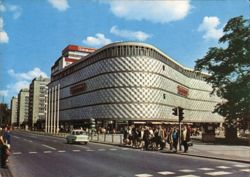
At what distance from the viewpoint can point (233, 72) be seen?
42.4 meters

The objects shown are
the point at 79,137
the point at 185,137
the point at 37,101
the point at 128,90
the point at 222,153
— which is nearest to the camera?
the point at 222,153

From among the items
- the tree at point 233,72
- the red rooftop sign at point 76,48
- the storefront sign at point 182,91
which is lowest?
the tree at point 233,72

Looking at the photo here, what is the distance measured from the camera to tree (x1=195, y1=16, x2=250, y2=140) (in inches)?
1549

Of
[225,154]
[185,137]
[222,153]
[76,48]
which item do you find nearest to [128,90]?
[185,137]

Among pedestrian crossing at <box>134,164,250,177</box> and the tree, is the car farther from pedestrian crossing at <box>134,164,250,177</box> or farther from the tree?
pedestrian crossing at <box>134,164,250,177</box>

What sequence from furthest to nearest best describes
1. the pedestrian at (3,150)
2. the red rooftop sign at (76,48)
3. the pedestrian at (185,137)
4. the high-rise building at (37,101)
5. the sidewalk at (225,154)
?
the high-rise building at (37,101) → the red rooftop sign at (76,48) → the pedestrian at (185,137) → the sidewalk at (225,154) → the pedestrian at (3,150)

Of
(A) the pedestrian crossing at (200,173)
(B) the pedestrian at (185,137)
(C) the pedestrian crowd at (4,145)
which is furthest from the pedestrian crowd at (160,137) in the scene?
(C) the pedestrian crowd at (4,145)

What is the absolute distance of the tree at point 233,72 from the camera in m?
39.3

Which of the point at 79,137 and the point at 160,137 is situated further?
the point at 79,137

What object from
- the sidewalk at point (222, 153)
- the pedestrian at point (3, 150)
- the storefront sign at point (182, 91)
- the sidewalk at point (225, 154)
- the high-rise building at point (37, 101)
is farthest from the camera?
the high-rise building at point (37, 101)

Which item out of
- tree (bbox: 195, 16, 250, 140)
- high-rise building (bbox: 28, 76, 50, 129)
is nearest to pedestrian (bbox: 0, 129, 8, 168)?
tree (bbox: 195, 16, 250, 140)

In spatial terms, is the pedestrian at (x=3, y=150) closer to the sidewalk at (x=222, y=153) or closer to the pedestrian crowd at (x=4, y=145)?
the pedestrian crowd at (x=4, y=145)

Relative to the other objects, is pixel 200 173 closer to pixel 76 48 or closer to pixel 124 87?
pixel 124 87

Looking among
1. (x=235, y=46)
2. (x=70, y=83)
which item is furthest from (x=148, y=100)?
(x=235, y=46)
